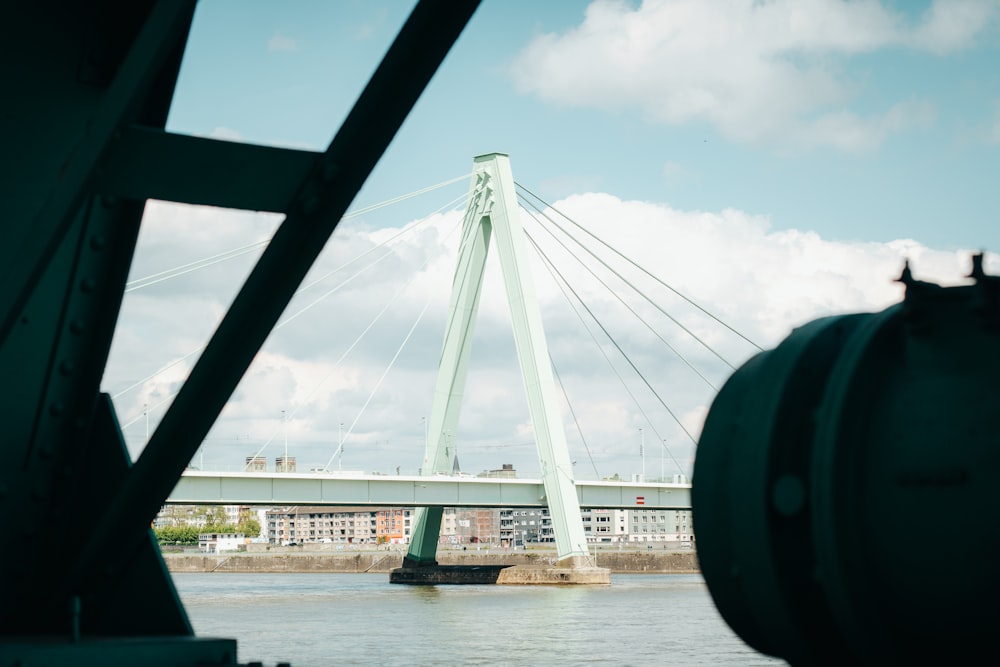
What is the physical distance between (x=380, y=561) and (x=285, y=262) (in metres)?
99.4

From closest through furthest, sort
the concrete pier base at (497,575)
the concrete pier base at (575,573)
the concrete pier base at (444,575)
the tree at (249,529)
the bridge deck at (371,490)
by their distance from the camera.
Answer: the bridge deck at (371,490) < the concrete pier base at (575,573) < the concrete pier base at (497,575) < the concrete pier base at (444,575) < the tree at (249,529)

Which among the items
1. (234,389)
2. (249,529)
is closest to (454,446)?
(234,389)

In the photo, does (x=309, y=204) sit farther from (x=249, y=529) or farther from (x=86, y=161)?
(x=249, y=529)

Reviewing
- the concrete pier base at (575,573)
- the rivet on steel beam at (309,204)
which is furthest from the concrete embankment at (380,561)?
the rivet on steel beam at (309,204)

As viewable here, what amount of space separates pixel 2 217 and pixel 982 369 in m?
2.40

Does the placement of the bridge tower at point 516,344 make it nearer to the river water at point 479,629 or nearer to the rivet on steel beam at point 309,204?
the river water at point 479,629

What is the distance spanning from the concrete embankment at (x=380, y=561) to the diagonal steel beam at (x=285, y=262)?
8091cm

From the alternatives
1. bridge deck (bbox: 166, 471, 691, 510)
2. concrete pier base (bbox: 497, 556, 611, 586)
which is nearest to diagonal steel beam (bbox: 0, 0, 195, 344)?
bridge deck (bbox: 166, 471, 691, 510)

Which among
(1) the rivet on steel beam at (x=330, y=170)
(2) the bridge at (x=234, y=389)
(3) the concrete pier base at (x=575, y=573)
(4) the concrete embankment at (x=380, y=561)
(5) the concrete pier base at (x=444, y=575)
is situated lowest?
(4) the concrete embankment at (x=380, y=561)

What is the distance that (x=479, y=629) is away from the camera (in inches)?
1036

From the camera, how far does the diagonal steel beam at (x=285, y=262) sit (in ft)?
10.0

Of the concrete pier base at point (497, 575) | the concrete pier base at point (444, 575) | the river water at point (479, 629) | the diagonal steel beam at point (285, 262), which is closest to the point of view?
the diagonal steel beam at point (285, 262)

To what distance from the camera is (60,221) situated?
2.78 meters

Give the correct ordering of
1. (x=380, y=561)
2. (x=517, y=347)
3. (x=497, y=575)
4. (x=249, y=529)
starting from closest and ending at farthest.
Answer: (x=517, y=347), (x=497, y=575), (x=380, y=561), (x=249, y=529)
